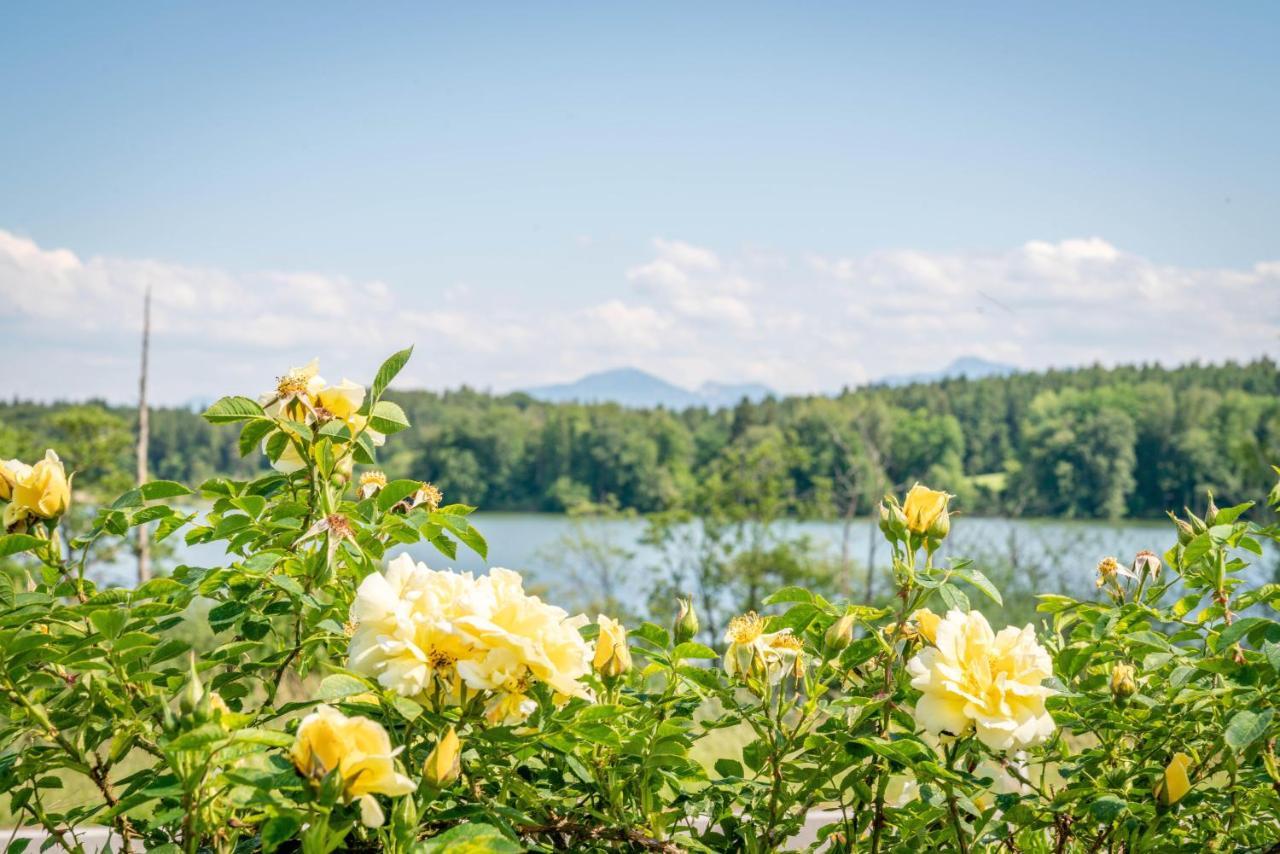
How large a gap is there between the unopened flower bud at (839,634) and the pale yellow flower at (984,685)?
7cm

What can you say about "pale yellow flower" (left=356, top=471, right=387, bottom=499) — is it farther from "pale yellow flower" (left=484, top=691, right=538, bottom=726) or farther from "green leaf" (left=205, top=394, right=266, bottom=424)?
"pale yellow flower" (left=484, top=691, right=538, bottom=726)

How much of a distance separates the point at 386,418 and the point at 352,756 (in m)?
0.52

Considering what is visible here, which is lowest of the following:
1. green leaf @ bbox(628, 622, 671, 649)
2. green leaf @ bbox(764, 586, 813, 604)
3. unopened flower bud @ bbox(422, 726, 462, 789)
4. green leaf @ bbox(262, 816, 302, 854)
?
green leaf @ bbox(262, 816, 302, 854)

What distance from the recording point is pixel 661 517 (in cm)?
1184

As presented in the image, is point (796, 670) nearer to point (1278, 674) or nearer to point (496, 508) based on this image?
point (1278, 674)

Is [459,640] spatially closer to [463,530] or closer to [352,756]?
[352,756]

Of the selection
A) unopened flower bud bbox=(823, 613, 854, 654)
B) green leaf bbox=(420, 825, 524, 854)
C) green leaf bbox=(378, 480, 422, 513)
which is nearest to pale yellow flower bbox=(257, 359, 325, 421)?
green leaf bbox=(378, 480, 422, 513)

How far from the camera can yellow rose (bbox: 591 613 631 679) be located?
1092 millimetres

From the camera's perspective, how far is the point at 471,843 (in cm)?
86

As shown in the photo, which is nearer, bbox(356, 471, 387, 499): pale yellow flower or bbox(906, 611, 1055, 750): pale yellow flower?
bbox(906, 611, 1055, 750): pale yellow flower

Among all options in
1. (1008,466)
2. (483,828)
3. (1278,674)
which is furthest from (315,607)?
(1008,466)

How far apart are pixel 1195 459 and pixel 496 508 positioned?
898 inches

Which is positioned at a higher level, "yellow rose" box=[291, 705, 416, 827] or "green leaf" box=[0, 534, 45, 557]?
"green leaf" box=[0, 534, 45, 557]

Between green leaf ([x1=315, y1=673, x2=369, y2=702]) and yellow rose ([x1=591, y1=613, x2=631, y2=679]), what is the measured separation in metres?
0.28
